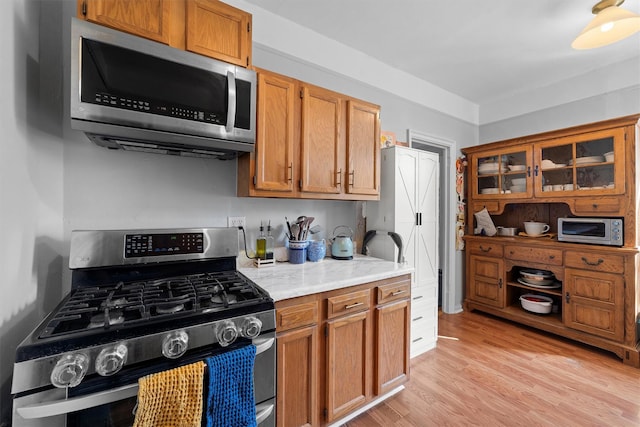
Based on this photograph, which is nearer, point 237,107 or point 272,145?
point 237,107

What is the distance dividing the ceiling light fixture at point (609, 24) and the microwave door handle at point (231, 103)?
7.81ft

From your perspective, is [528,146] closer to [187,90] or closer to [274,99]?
[274,99]

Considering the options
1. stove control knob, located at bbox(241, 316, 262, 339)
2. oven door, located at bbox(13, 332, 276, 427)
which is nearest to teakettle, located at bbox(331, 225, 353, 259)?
stove control knob, located at bbox(241, 316, 262, 339)

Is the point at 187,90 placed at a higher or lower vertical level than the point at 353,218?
higher

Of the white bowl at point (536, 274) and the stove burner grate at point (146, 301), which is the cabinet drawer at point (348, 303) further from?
the white bowl at point (536, 274)

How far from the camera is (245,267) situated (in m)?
1.93

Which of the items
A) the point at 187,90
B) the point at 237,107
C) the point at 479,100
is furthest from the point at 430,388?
the point at 479,100

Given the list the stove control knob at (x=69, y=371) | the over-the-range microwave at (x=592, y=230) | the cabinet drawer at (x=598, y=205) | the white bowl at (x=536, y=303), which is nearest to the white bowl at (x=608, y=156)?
the cabinet drawer at (x=598, y=205)

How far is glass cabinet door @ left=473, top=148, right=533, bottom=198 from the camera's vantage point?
3.15m

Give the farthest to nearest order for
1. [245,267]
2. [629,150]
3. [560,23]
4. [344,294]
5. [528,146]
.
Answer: [528,146] → [629,150] → [560,23] → [245,267] → [344,294]

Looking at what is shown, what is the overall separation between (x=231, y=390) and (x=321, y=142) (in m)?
1.55

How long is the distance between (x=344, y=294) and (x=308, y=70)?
1830 mm

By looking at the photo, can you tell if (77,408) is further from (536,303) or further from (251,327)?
(536,303)

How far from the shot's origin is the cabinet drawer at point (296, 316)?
1390 mm
